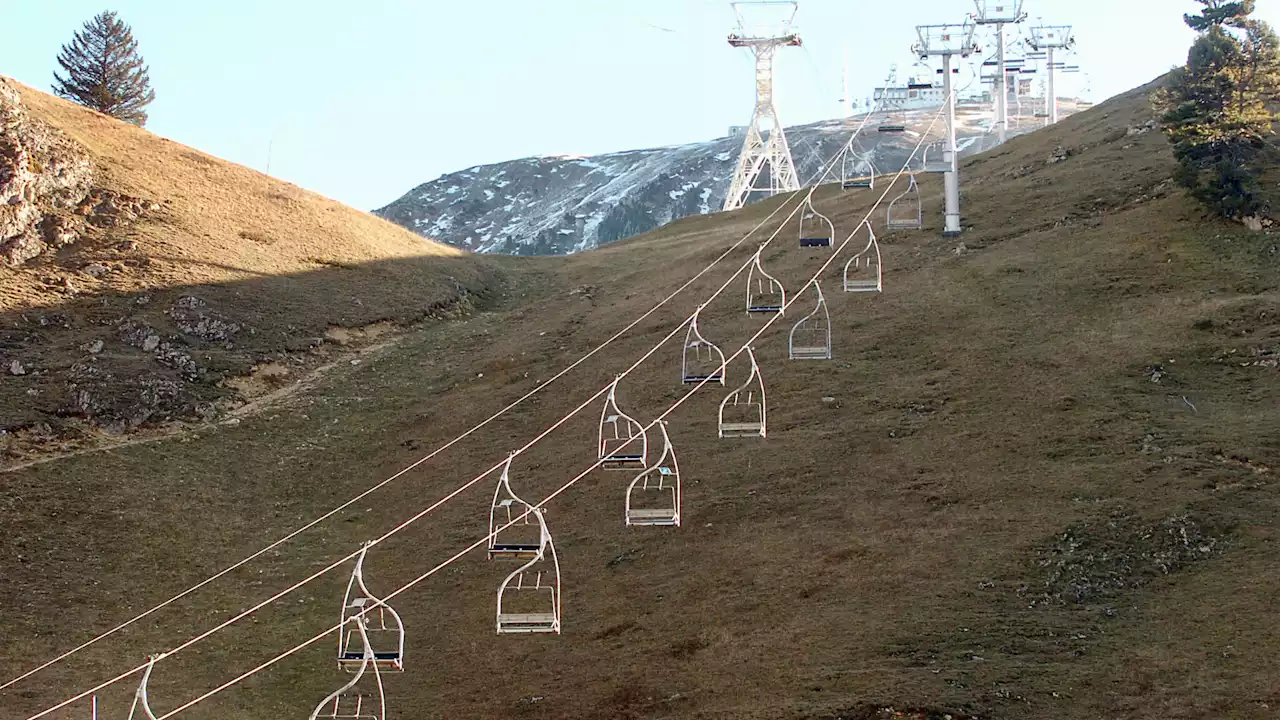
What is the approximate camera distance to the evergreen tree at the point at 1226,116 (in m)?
50.0

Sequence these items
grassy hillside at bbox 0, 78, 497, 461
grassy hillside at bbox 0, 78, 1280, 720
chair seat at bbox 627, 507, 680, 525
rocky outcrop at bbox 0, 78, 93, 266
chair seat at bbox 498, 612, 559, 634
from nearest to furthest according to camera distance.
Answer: chair seat at bbox 498, 612, 559, 634 → grassy hillside at bbox 0, 78, 1280, 720 → chair seat at bbox 627, 507, 680, 525 → grassy hillside at bbox 0, 78, 497, 461 → rocky outcrop at bbox 0, 78, 93, 266

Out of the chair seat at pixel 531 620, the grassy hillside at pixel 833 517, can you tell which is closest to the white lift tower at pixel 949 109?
the grassy hillside at pixel 833 517

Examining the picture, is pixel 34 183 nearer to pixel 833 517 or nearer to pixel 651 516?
pixel 833 517

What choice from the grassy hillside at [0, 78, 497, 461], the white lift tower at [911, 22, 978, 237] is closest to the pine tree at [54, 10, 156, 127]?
the grassy hillside at [0, 78, 497, 461]

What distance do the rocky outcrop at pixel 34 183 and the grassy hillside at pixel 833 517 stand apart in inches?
668

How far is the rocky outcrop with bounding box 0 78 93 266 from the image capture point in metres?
59.8

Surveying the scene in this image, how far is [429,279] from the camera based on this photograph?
7094 centimetres

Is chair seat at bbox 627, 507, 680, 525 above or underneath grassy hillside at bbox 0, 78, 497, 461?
underneath

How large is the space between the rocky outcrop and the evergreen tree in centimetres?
5026

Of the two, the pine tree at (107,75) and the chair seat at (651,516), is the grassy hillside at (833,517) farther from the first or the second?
the pine tree at (107,75)

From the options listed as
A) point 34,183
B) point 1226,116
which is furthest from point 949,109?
point 34,183

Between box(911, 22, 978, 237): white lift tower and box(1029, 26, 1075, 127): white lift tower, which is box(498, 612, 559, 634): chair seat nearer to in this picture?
box(911, 22, 978, 237): white lift tower

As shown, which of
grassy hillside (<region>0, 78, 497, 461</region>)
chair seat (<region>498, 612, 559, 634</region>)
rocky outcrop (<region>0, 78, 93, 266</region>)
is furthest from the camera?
rocky outcrop (<region>0, 78, 93, 266</region>)

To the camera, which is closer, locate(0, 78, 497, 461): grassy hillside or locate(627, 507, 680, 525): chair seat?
locate(627, 507, 680, 525): chair seat
